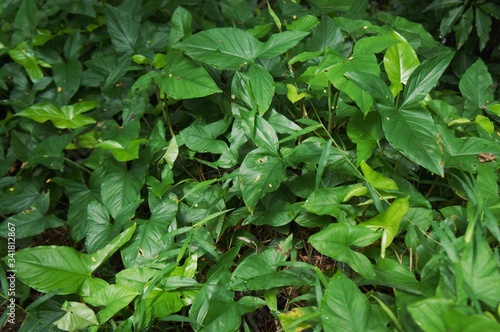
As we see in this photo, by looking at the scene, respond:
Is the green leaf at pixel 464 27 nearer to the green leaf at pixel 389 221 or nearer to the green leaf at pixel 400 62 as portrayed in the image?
the green leaf at pixel 400 62

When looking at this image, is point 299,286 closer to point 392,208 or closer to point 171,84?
point 392,208

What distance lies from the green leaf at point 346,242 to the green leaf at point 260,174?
0.21m

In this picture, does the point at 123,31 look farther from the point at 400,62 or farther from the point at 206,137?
the point at 400,62

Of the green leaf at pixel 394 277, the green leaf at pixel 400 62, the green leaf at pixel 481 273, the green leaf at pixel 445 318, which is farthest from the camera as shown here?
the green leaf at pixel 400 62

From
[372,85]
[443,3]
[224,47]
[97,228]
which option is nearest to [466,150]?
[372,85]

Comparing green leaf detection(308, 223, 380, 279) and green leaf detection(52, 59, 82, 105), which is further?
green leaf detection(52, 59, 82, 105)

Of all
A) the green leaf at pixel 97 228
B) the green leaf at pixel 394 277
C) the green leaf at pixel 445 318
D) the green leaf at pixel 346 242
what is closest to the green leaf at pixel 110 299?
the green leaf at pixel 97 228

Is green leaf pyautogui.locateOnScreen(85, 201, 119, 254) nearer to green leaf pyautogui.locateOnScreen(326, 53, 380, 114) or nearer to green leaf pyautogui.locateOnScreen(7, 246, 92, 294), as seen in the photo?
green leaf pyautogui.locateOnScreen(7, 246, 92, 294)

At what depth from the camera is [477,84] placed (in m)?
1.72

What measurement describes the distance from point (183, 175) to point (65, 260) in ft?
1.63

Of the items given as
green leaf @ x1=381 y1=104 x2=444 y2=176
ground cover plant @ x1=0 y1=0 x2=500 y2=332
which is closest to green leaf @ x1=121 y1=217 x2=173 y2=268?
ground cover plant @ x1=0 y1=0 x2=500 y2=332

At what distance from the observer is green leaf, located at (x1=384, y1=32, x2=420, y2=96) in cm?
157

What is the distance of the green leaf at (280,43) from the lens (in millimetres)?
1549

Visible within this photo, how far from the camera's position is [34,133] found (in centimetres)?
210
